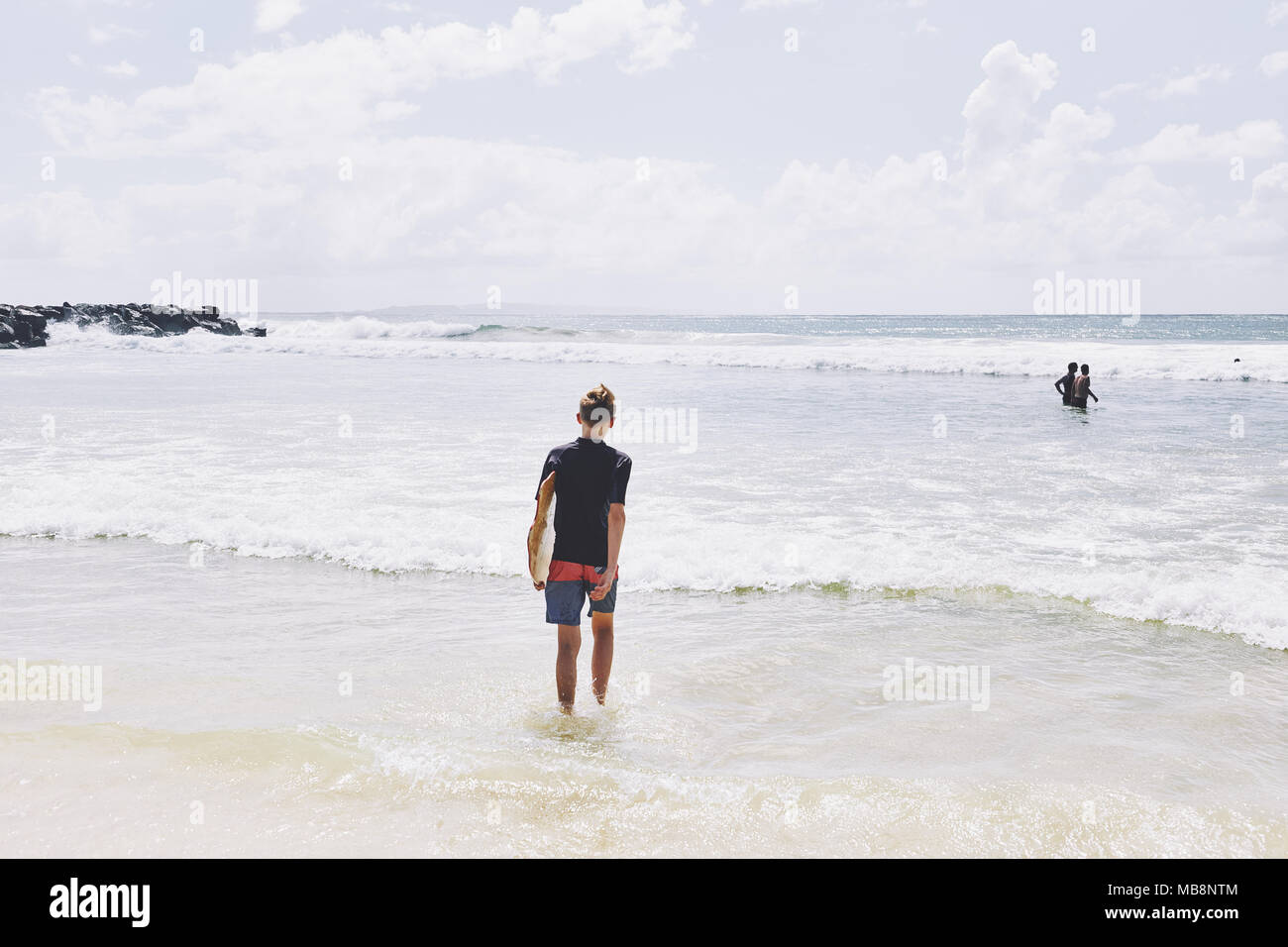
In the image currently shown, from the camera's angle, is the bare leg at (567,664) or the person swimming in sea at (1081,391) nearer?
the bare leg at (567,664)

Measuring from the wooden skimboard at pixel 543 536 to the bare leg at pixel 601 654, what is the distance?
0.44 metres

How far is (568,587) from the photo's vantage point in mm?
4887

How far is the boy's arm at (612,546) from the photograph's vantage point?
4.68 metres

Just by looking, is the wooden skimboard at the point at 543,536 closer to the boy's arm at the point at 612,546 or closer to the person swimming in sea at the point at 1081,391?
the boy's arm at the point at 612,546

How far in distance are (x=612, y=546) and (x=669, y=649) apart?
5.24 ft

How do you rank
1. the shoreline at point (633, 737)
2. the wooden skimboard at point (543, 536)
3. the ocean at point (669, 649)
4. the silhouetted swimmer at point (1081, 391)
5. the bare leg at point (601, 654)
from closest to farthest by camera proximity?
the shoreline at point (633, 737) < the ocean at point (669, 649) < the wooden skimboard at point (543, 536) < the bare leg at point (601, 654) < the silhouetted swimmer at point (1081, 391)

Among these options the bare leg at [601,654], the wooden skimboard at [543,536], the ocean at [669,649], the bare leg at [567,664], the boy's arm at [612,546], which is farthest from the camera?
the bare leg at [601,654]

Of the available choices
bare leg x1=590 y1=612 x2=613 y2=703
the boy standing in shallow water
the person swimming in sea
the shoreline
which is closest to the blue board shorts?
the boy standing in shallow water

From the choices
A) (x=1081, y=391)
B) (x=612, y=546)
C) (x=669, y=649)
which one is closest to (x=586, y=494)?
(x=612, y=546)

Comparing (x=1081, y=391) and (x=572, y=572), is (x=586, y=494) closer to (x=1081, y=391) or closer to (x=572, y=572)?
(x=572, y=572)

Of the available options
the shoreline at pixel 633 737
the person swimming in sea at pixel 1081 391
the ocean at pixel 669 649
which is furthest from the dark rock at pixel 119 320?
the shoreline at pixel 633 737
